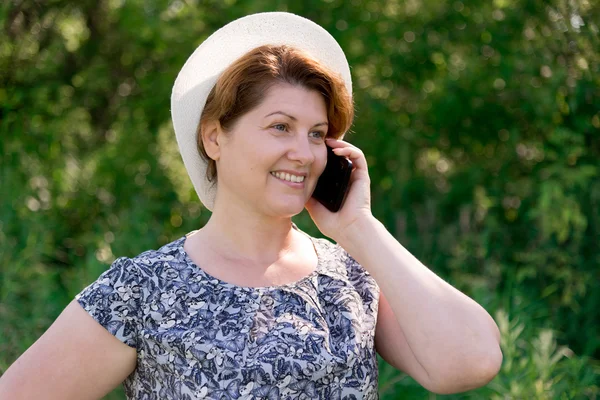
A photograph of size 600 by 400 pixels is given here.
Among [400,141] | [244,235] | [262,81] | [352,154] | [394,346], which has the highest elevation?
[262,81]

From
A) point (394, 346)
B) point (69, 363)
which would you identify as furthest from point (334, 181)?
point (69, 363)

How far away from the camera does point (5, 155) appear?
5.01 meters

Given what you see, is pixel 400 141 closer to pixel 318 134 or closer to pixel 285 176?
pixel 318 134

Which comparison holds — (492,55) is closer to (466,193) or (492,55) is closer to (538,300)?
(466,193)

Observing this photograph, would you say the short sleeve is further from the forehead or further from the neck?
the forehead

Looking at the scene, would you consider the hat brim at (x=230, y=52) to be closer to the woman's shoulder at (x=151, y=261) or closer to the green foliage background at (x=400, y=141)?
the woman's shoulder at (x=151, y=261)

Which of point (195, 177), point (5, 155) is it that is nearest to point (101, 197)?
point (5, 155)

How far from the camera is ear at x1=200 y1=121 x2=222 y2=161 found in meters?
2.12

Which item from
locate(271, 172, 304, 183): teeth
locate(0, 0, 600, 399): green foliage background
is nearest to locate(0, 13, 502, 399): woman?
locate(271, 172, 304, 183): teeth

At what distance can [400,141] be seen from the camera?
16.8 feet

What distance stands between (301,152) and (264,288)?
35cm

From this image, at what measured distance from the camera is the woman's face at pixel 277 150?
201 centimetres

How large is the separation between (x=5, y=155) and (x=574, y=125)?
3.34 meters

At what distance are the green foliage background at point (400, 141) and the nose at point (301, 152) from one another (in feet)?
6.97
